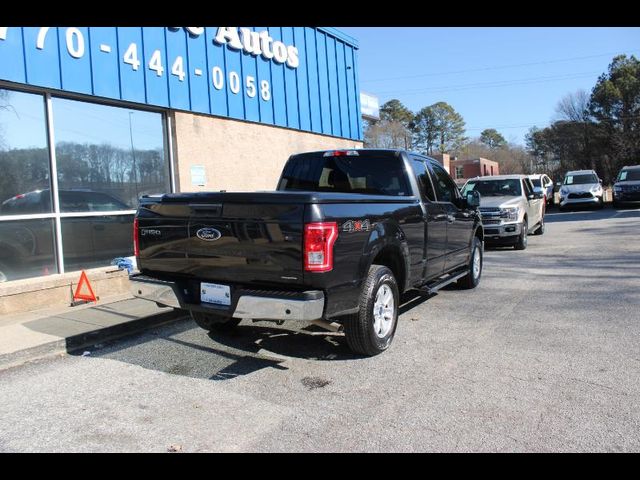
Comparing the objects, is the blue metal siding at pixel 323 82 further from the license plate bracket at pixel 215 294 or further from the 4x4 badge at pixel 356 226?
the license plate bracket at pixel 215 294

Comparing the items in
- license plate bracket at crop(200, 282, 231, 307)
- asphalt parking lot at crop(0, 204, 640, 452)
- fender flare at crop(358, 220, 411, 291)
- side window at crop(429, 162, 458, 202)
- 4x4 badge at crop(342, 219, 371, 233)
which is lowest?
asphalt parking lot at crop(0, 204, 640, 452)

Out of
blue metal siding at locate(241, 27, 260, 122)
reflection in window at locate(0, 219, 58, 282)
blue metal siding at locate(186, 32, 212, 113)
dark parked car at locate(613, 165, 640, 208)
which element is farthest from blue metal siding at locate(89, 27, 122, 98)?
dark parked car at locate(613, 165, 640, 208)

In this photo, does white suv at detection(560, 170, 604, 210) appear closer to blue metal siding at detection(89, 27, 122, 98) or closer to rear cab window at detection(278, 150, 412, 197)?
rear cab window at detection(278, 150, 412, 197)

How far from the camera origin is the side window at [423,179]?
6.20 metres

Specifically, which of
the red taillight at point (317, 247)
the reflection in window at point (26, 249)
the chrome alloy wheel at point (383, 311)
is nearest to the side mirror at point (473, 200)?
the chrome alloy wheel at point (383, 311)

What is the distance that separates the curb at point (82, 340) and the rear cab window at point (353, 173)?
2.30 m

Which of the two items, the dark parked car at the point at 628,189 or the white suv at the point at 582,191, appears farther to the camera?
the white suv at the point at 582,191

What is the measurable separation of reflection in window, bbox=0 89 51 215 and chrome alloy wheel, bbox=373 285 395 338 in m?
5.39

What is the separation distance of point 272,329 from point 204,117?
Result: 559 cm

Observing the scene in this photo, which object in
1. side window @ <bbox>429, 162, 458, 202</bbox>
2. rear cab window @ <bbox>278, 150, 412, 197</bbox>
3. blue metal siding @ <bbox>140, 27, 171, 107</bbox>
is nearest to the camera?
rear cab window @ <bbox>278, 150, 412, 197</bbox>

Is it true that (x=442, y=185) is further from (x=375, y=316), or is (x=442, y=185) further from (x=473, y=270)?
(x=375, y=316)

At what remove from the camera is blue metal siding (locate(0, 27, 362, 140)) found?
24.8ft
